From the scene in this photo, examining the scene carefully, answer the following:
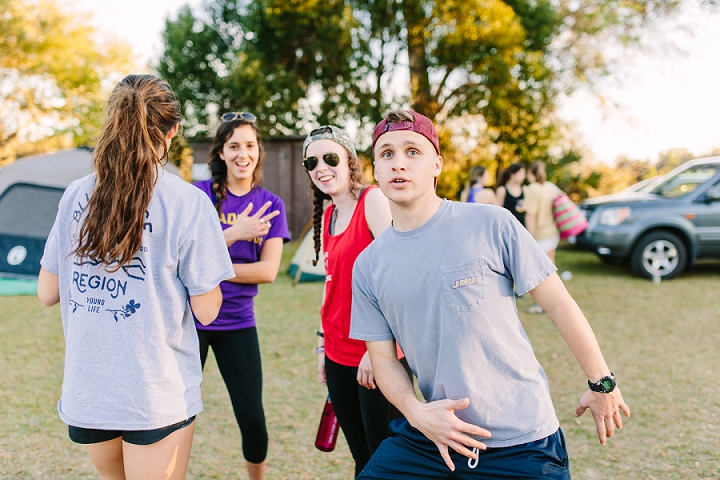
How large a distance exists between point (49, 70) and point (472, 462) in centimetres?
1915

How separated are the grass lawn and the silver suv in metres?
1.06

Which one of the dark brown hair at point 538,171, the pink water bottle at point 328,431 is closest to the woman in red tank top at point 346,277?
the pink water bottle at point 328,431

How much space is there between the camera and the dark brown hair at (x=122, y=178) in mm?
1438

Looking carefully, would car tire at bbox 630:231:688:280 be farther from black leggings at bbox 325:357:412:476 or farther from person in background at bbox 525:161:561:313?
black leggings at bbox 325:357:412:476

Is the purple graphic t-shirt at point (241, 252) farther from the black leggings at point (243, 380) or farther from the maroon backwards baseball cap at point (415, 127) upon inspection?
the maroon backwards baseball cap at point (415, 127)

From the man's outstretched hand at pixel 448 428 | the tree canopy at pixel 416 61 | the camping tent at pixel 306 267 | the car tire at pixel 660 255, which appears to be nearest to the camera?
the man's outstretched hand at pixel 448 428

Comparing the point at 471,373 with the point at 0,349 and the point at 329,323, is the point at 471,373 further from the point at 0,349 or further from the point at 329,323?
the point at 0,349

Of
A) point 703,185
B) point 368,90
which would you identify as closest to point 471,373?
point 703,185

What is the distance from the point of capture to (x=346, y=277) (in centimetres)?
217

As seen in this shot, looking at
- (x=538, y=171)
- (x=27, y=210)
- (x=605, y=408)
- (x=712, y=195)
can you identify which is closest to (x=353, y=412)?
(x=605, y=408)

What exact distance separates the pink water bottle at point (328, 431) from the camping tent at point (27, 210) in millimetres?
7151

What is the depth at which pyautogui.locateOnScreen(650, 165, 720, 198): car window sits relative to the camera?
832cm

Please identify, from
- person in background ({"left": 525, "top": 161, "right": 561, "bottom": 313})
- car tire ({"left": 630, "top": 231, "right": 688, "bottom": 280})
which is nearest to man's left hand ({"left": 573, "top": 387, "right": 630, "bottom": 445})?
person in background ({"left": 525, "top": 161, "right": 561, "bottom": 313})

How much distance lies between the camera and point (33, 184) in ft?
26.9
